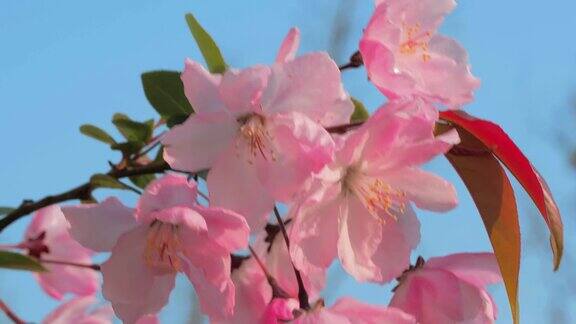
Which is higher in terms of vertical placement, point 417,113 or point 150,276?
point 417,113

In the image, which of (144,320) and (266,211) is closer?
(266,211)

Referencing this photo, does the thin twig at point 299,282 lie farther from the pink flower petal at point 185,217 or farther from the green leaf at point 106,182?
the green leaf at point 106,182

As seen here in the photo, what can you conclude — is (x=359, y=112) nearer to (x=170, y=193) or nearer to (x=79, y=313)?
(x=170, y=193)

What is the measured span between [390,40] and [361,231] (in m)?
0.16

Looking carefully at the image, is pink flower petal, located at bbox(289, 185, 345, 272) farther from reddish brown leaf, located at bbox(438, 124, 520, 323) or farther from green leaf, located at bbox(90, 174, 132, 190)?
green leaf, located at bbox(90, 174, 132, 190)

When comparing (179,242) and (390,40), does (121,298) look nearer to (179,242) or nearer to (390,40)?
(179,242)

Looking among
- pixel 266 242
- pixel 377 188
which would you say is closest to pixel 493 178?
pixel 377 188

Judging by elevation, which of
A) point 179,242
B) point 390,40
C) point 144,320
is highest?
point 390,40

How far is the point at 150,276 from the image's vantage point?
85 centimetres

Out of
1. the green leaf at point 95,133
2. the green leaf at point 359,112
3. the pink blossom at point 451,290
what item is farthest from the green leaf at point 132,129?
the pink blossom at point 451,290

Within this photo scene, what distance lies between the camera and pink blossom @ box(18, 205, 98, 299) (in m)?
1.52

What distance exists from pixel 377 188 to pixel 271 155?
0.34 feet

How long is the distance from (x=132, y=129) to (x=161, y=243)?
360mm

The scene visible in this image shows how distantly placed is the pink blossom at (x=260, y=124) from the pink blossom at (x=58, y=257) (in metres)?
0.74
